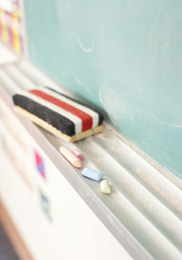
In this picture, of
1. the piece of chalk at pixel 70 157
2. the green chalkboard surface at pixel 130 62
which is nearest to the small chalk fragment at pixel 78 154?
the piece of chalk at pixel 70 157

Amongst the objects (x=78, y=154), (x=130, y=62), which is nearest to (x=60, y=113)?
(x=78, y=154)

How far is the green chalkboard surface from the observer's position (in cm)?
57

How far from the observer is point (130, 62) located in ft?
2.19

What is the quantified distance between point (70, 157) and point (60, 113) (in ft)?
0.47

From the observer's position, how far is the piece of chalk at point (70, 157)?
2.27ft

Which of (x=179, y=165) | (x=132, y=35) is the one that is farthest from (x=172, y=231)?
(x=132, y=35)

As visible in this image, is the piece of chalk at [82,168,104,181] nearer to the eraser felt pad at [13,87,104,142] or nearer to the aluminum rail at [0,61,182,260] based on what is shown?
the aluminum rail at [0,61,182,260]

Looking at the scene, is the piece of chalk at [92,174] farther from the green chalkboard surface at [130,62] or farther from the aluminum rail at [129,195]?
the green chalkboard surface at [130,62]

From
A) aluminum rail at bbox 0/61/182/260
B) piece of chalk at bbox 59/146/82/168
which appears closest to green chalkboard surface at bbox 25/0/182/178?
aluminum rail at bbox 0/61/182/260

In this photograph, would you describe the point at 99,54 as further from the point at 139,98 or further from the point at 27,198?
the point at 27,198

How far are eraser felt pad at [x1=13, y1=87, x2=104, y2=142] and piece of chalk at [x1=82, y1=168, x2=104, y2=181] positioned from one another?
0.12 meters

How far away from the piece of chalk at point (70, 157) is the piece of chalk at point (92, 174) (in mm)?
29

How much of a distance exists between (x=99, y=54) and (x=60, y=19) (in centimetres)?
22

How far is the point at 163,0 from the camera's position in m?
0.54
